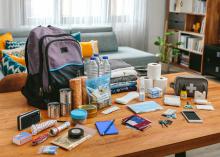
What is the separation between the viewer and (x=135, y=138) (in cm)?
136

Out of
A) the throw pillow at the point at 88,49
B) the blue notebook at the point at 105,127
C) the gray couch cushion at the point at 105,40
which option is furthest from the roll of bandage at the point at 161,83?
the gray couch cushion at the point at 105,40

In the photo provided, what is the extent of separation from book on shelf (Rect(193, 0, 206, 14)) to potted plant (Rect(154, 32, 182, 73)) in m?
0.53

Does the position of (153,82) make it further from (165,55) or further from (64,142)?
(165,55)

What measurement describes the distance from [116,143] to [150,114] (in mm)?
372

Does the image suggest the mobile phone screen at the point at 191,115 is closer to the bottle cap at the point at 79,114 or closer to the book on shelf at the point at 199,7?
the bottle cap at the point at 79,114

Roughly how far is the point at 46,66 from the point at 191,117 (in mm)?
773

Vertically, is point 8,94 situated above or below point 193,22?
below

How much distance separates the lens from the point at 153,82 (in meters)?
1.94

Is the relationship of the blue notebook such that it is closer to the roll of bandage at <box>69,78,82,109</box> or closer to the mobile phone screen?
the roll of bandage at <box>69,78,82,109</box>

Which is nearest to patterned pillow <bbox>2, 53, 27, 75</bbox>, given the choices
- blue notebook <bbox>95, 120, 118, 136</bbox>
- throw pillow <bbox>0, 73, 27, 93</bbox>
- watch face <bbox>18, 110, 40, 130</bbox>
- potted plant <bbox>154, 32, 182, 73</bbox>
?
throw pillow <bbox>0, 73, 27, 93</bbox>

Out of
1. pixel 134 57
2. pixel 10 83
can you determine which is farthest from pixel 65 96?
pixel 134 57

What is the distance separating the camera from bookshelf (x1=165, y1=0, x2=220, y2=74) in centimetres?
472

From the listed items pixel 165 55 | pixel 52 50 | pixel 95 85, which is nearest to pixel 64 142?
pixel 95 85

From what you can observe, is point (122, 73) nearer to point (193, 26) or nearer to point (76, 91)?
point (76, 91)
